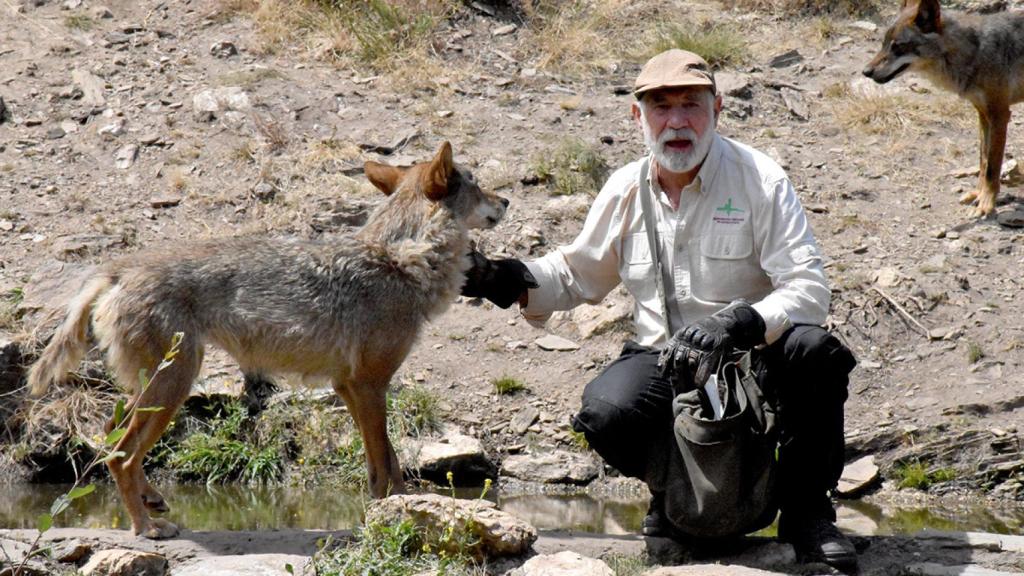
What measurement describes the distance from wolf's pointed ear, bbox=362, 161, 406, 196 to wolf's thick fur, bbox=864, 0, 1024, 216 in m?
5.99

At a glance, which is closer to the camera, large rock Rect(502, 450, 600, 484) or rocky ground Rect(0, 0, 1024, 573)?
A: large rock Rect(502, 450, 600, 484)

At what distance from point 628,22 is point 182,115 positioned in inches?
205

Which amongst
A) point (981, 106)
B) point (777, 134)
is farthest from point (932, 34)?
point (777, 134)

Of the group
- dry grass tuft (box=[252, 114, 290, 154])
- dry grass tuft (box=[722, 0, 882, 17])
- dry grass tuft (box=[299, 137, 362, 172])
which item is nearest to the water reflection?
dry grass tuft (box=[299, 137, 362, 172])

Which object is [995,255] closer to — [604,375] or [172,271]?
[604,375]

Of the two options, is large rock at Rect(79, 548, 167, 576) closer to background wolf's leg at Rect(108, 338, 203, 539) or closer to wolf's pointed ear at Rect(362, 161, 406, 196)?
background wolf's leg at Rect(108, 338, 203, 539)

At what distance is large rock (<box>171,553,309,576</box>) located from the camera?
5371 millimetres

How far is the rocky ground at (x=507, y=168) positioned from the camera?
8961 millimetres

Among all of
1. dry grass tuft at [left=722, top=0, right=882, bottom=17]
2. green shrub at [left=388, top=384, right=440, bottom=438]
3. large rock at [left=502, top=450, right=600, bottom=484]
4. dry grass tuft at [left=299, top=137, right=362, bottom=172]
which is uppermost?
dry grass tuft at [left=722, top=0, right=882, bottom=17]

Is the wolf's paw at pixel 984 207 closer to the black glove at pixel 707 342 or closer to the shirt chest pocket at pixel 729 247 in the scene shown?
the shirt chest pocket at pixel 729 247

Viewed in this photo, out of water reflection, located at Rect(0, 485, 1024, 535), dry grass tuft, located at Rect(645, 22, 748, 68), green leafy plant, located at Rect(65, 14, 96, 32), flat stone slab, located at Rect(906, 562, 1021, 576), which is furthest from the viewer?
green leafy plant, located at Rect(65, 14, 96, 32)

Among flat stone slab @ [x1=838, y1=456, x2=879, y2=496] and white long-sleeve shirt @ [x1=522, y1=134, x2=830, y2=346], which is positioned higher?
white long-sleeve shirt @ [x1=522, y1=134, x2=830, y2=346]

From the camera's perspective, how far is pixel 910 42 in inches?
449

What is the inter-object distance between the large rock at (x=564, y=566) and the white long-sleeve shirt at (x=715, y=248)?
48.7 inches
